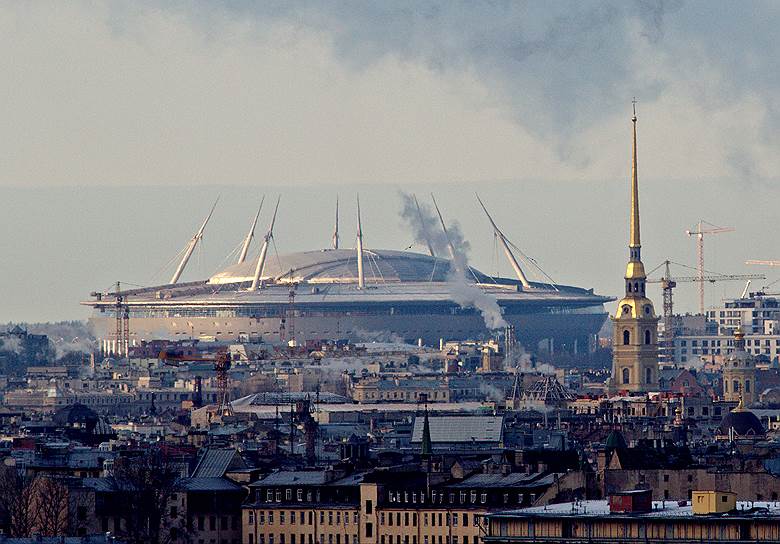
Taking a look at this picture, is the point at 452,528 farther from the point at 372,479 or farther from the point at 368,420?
the point at 368,420

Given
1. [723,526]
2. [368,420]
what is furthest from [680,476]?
[368,420]

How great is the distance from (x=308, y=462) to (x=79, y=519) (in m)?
25.0

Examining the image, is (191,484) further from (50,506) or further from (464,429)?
(464,429)

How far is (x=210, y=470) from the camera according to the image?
344ft

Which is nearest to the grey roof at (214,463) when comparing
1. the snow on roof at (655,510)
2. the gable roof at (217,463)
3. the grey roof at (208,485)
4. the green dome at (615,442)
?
the gable roof at (217,463)

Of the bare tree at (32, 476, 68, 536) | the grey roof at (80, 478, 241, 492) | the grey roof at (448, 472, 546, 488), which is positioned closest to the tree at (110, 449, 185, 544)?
the grey roof at (80, 478, 241, 492)

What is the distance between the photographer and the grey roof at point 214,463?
104 meters

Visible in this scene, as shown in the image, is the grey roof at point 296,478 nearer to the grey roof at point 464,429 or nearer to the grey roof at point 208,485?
the grey roof at point 208,485

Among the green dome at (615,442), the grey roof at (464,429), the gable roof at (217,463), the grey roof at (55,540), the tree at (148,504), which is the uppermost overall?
the grey roof at (464,429)

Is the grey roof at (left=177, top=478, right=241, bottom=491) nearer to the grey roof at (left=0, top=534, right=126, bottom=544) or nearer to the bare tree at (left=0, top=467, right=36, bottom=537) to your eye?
the bare tree at (left=0, top=467, right=36, bottom=537)

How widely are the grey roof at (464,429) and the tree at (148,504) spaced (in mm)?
32182

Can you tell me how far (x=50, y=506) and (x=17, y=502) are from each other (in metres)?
1.61

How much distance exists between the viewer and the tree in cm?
9350

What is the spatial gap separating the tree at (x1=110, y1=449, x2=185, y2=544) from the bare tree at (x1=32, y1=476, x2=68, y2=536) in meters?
1.46
